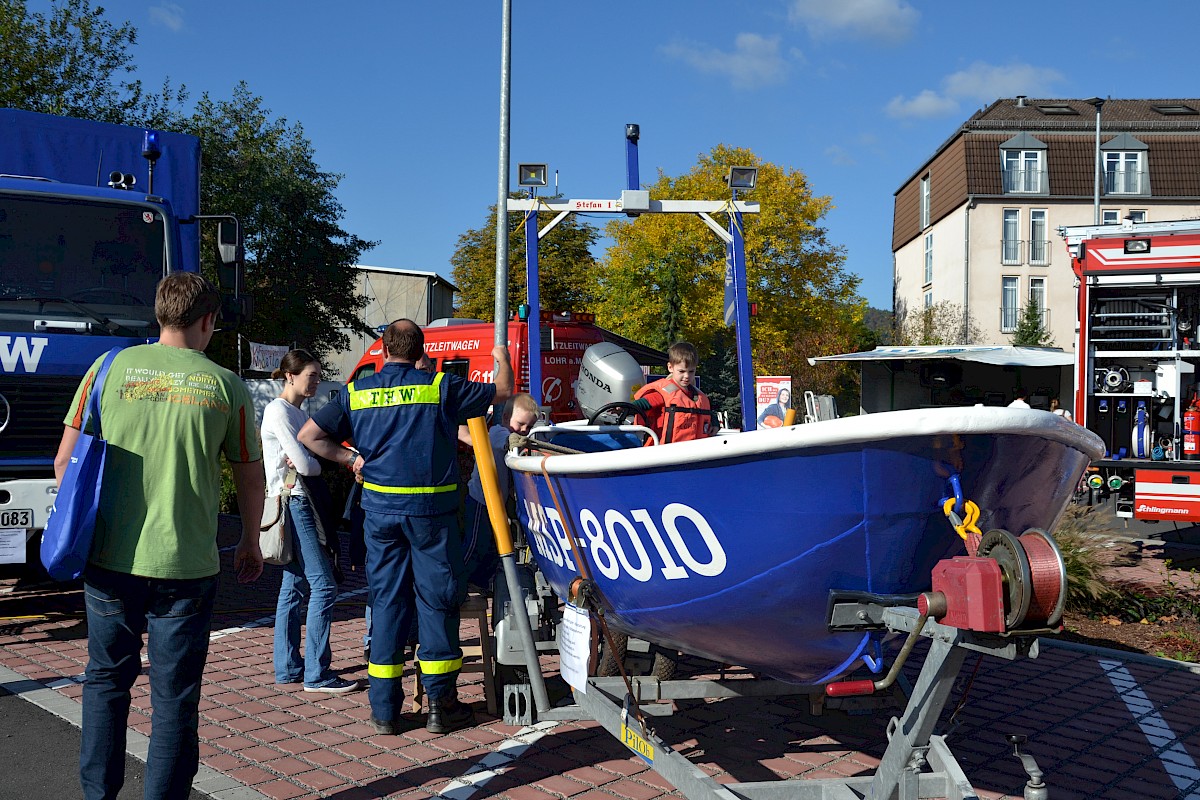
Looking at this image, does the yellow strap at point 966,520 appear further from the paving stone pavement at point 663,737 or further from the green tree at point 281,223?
the green tree at point 281,223

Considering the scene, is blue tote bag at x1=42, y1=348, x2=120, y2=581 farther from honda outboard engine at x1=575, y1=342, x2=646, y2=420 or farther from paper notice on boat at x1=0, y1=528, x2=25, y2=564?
honda outboard engine at x1=575, y1=342, x2=646, y2=420

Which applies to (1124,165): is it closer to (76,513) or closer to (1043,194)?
(1043,194)

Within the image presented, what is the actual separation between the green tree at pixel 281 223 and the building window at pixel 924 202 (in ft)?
90.3

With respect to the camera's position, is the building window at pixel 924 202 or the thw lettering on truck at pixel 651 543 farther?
the building window at pixel 924 202

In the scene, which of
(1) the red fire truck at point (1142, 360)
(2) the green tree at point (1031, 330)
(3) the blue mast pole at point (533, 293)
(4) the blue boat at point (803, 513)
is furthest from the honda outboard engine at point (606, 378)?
(2) the green tree at point (1031, 330)

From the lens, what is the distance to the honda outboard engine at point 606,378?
1132 centimetres

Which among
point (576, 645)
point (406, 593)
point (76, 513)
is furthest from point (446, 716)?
point (76, 513)

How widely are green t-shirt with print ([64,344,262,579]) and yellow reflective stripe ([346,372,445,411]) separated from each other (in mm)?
1330

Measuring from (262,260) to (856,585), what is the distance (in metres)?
29.7

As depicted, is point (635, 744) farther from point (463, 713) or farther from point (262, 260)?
point (262, 260)

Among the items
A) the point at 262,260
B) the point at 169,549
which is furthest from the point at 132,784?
the point at 262,260

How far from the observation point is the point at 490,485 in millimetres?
4508

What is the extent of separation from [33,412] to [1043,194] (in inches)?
1661

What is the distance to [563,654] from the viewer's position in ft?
13.4
